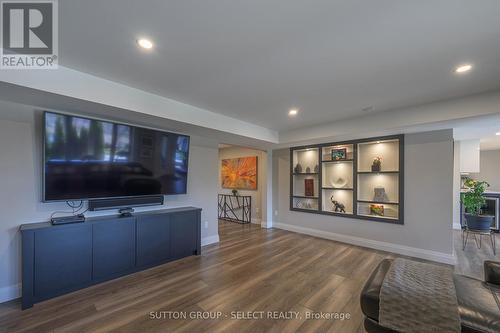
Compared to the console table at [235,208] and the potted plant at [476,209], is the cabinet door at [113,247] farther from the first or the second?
the potted plant at [476,209]

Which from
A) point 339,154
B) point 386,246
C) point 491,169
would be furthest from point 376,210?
point 491,169

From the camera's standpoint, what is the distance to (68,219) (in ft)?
8.61

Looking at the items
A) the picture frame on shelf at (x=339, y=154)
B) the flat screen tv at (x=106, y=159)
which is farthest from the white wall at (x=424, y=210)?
the flat screen tv at (x=106, y=159)

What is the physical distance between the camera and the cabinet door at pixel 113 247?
273cm

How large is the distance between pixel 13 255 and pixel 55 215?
0.53 meters

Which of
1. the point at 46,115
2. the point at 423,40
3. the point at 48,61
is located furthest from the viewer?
the point at 46,115

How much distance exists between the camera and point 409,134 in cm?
397

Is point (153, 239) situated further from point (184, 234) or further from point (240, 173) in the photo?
point (240, 173)

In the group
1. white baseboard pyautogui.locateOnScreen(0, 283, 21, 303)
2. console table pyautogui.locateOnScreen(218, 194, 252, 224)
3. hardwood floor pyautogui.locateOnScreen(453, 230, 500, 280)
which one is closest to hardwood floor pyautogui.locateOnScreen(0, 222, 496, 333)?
white baseboard pyautogui.locateOnScreen(0, 283, 21, 303)

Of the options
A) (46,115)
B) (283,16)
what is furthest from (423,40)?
(46,115)

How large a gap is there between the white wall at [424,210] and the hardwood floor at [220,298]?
52cm

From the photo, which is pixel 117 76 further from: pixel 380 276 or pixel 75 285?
pixel 380 276

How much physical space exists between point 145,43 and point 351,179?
4512 mm

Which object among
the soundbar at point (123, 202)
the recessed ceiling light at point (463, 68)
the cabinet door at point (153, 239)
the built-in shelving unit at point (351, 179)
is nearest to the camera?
the recessed ceiling light at point (463, 68)
